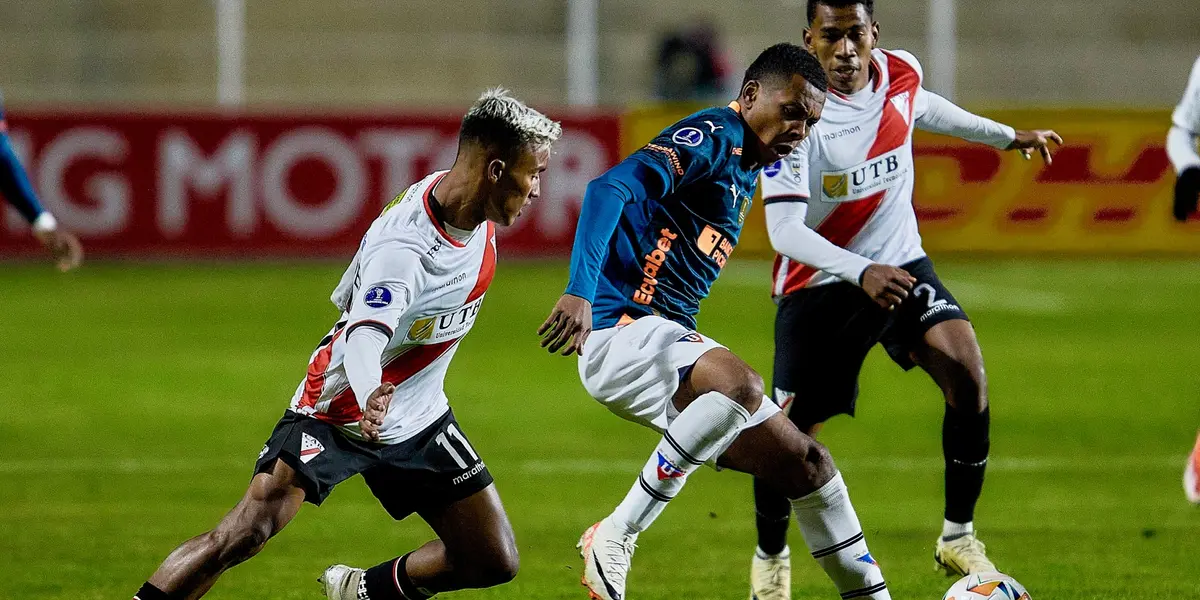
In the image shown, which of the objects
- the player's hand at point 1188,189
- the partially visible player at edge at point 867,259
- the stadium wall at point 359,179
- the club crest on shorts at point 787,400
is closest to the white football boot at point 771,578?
the partially visible player at edge at point 867,259

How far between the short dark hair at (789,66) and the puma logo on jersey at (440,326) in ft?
4.06

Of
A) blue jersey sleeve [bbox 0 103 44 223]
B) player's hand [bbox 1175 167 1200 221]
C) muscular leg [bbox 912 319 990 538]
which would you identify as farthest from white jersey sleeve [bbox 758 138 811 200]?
blue jersey sleeve [bbox 0 103 44 223]

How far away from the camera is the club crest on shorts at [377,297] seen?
15.4 ft

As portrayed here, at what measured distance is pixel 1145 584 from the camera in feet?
21.1

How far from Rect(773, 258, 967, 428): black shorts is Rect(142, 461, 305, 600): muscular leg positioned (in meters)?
2.25

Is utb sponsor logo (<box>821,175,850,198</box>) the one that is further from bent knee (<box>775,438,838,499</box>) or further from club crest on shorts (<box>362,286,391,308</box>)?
club crest on shorts (<box>362,286,391,308</box>)

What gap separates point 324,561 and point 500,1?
16888 mm

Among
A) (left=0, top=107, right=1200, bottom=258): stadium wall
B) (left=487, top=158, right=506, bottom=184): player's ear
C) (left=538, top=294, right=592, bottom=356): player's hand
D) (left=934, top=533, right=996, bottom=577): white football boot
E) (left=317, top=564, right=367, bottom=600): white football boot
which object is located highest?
(left=487, top=158, right=506, bottom=184): player's ear

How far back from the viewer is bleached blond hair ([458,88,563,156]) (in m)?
4.88

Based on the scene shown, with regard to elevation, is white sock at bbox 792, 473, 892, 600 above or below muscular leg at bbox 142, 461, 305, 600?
below

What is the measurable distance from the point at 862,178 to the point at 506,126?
6.50 ft

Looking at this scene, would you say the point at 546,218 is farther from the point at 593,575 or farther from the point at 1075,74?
the point at 593,575

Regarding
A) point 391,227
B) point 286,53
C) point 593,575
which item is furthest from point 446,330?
point 286,53

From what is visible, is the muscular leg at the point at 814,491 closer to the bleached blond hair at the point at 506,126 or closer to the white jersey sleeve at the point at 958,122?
the bleached blond hair at the point at 506,126
